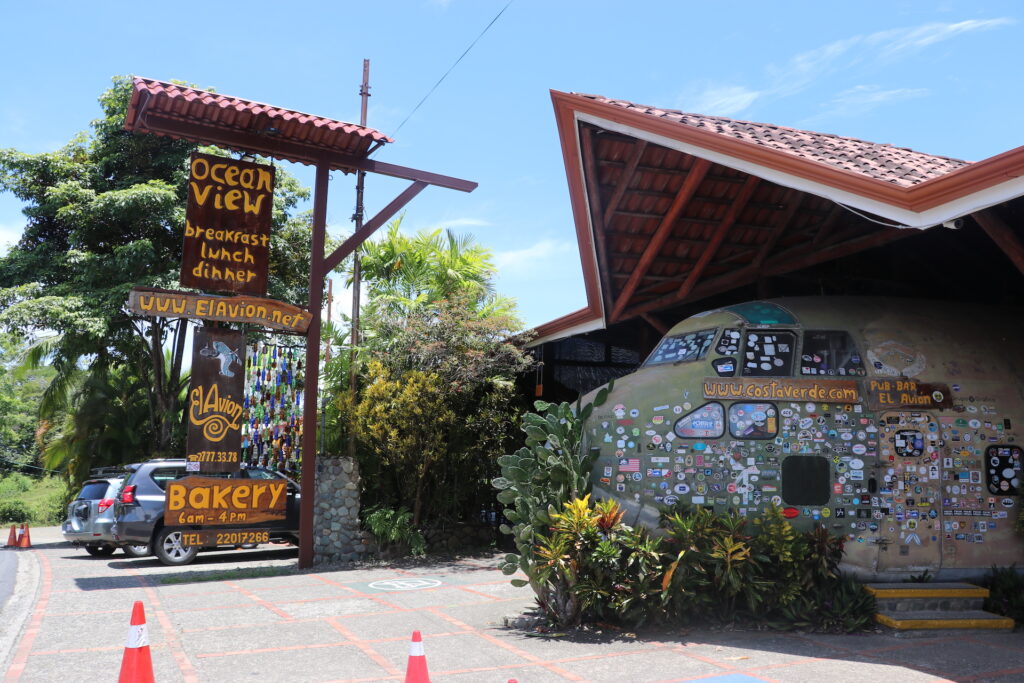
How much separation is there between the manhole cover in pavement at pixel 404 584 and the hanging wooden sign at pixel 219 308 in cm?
459

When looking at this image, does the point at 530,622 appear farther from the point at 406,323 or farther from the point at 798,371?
the point at 406,323

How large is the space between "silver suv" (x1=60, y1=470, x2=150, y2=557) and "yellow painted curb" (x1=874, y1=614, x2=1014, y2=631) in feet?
42.8

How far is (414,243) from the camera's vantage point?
22.3 meters

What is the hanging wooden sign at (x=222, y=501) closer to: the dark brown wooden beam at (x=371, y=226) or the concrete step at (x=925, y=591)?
the dark brown wooden beam at (x=371, y=226)

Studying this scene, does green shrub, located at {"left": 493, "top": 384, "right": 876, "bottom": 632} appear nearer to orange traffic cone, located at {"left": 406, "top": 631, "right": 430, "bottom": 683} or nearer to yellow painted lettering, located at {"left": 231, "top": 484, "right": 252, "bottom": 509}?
orange traffic cone, located at {"left": 406, "top": 631, "right": 430, "bottom": 683}

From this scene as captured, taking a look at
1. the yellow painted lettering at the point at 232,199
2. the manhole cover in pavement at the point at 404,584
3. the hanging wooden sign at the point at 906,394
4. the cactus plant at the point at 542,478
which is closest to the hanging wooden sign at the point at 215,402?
the yellow painted lettering at the point at 232,199

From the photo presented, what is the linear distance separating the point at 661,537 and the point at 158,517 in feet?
33.2

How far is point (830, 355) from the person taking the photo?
1006 cm

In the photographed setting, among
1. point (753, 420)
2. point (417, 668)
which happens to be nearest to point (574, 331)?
point (753, 420)

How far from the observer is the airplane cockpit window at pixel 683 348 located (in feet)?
33.7

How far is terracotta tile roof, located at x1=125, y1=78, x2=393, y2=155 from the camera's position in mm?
12594

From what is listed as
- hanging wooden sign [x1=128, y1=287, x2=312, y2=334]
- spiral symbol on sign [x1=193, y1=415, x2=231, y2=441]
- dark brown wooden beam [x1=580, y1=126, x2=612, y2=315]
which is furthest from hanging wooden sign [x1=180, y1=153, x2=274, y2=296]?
dark brown wooden beam [x1=580, y1=126, x2=612, y2=315]

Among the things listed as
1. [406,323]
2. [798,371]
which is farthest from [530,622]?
[406,323]

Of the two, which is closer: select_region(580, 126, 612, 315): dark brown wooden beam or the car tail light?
select_region(580, 126, 612, 315): dark brown wooden beam
